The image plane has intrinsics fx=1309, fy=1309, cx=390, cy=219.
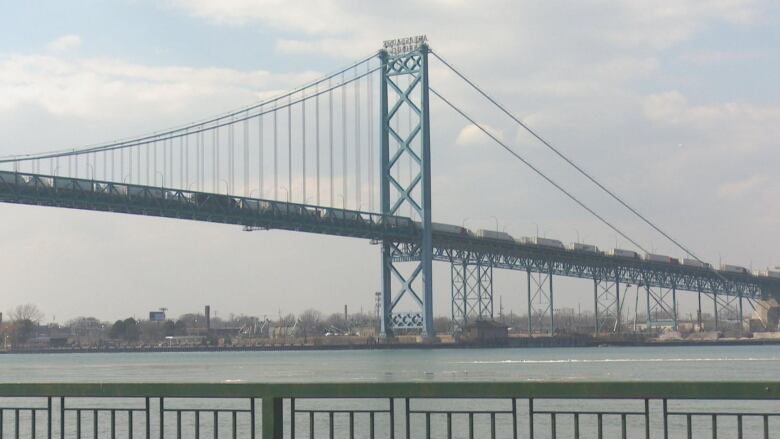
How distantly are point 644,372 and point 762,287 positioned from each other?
82.5 metres

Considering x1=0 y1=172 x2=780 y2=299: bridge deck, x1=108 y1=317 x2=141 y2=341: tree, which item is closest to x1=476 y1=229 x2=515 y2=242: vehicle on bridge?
x1=0 y1=172 x2=780 y2=299: bridge deck

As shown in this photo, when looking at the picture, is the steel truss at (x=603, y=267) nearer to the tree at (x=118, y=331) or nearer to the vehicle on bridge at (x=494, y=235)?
the vehicle on bridge at (x=494, y=235)

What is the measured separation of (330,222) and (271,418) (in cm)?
7078

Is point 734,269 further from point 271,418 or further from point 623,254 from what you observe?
point 271,418

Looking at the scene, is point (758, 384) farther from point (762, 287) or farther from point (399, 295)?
point (762, 287)

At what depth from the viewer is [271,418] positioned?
7.16m

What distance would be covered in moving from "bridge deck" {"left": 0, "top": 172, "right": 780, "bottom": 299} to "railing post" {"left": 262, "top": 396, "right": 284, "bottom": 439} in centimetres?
5887

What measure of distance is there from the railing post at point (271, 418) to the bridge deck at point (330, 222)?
2318 inches

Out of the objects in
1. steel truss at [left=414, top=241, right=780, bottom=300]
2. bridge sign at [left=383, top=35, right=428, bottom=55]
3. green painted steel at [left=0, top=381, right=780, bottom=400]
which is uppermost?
bridge sign at [left=383, top=35, right=428, bottom=55]

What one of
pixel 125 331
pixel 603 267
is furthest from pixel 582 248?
pixel 125 331

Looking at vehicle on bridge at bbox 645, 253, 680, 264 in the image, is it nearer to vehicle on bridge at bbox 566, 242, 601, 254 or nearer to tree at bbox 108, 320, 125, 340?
vehicle on bridge at bbox 566, 242, 601, 254

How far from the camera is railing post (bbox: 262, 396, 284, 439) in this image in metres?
7.17

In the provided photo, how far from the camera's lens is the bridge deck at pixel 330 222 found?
2589 inches

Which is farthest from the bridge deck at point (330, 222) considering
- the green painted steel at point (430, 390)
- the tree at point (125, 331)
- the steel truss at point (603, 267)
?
the tree at point (125, 331)
